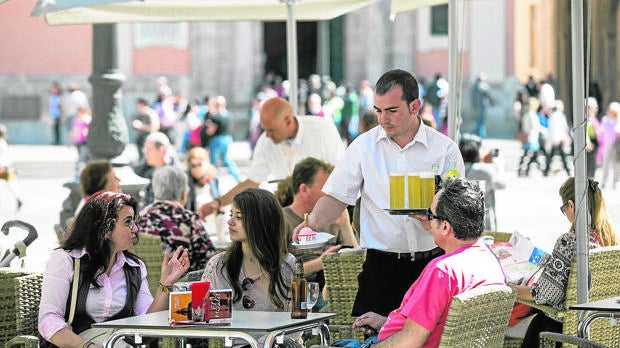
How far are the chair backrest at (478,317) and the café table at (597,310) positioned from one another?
2.49ft

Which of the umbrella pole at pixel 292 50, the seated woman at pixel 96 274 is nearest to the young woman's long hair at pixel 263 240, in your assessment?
the seated woman at pixel 96 274

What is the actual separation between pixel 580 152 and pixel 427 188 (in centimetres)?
91

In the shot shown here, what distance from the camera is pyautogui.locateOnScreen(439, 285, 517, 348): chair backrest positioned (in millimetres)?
4887

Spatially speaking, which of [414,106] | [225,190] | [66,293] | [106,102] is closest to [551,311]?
[414,106]

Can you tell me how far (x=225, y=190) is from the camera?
73.9ft

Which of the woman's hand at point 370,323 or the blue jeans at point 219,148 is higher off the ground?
the blue jeans at point 219,148

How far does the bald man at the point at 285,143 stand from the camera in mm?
9992

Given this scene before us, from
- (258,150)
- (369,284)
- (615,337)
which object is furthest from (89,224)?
(258,150)

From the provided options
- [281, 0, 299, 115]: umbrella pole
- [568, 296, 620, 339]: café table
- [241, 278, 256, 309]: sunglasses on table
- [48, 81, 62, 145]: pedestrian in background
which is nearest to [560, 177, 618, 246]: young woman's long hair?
[568, 296, 620, 339]: café table

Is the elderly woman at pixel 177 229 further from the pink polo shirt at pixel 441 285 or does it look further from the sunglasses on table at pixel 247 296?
the pink polo shirt at pixel 441 285

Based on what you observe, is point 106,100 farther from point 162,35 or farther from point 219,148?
point 162,35

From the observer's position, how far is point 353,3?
11664mm

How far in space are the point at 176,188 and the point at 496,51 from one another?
32.5 metres

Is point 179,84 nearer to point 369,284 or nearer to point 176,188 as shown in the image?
point 176,188
